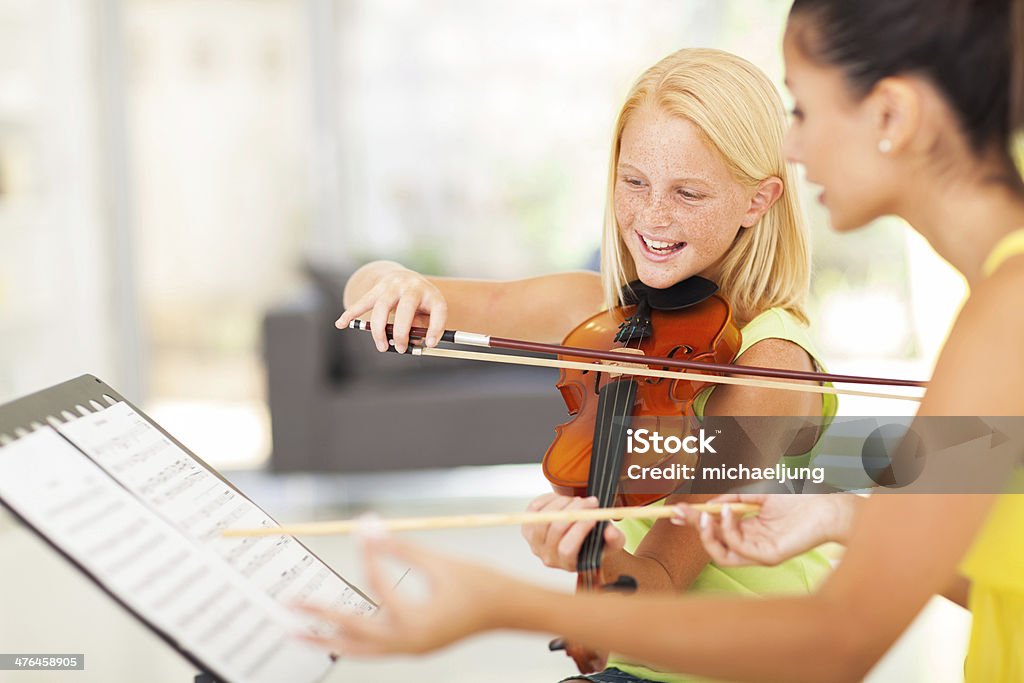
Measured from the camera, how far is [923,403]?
2.27 ft

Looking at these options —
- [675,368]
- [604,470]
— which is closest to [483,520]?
[604,470]

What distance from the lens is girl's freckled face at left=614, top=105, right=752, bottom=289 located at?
1032mm

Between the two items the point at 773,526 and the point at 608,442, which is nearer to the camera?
the point at 773,526

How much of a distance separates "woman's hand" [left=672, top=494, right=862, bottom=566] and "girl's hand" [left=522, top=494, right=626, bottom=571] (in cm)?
6

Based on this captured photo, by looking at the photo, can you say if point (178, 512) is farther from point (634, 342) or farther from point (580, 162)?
point (580, 162)

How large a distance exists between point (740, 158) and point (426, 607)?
0.61 m

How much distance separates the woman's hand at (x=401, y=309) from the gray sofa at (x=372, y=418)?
6.90ft

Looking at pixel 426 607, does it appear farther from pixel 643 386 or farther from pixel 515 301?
pixel 515 301

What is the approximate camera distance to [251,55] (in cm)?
423

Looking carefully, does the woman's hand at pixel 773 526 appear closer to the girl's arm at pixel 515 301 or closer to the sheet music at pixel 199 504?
the sheet music at pixel 199 504

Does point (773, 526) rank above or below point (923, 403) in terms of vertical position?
below

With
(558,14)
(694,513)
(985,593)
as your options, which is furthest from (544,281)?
(558,14)

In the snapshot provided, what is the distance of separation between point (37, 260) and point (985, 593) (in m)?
3.65

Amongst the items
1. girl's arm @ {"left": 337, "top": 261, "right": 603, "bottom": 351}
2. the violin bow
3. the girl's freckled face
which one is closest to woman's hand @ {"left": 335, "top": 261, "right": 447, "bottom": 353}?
the violin bow
